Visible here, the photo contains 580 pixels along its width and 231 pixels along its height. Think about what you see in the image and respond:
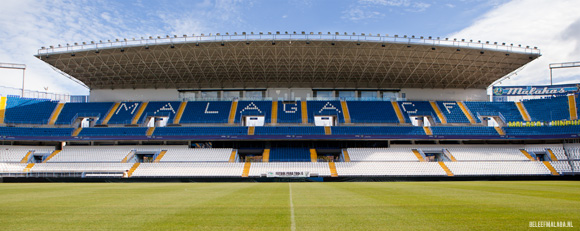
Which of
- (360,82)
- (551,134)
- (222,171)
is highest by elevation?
(360,82)

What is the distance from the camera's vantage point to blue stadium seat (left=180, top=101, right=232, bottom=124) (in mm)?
49156

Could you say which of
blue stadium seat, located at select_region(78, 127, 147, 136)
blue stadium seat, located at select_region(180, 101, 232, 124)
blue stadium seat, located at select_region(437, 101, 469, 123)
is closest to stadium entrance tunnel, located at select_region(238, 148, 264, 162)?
blue stadium seat, located at select_region(180, 101, 232, 124)

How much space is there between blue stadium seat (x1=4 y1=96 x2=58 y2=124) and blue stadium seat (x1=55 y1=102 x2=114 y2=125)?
1.64 m

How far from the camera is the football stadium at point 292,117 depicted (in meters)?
38.9

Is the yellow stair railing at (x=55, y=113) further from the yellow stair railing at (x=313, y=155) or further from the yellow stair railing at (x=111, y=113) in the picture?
the yellow stair railing at (x=313, y=155)

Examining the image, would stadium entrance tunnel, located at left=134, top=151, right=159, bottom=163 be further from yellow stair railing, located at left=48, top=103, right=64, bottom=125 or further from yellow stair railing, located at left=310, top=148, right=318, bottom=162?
yellow stair railing, located at left=310, top=148, right=318, bottom=162

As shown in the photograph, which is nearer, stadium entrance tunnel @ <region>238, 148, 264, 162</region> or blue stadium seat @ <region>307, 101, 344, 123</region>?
stadium entrance tunnel @ <region>238, 148, 264, 162</region>

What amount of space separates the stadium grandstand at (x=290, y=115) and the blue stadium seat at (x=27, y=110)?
17 cm

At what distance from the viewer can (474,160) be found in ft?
135

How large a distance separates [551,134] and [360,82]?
22896 mm

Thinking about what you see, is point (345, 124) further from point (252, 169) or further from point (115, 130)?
point (115, 130)

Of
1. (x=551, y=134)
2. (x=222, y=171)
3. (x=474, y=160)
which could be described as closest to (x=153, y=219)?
(x=222, y=171)

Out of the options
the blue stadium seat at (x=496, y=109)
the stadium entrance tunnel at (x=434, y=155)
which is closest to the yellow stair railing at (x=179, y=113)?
the stadium entrance tunnel at (x=434, y=155)

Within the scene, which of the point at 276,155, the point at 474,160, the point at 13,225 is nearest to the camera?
the point at 13,225
